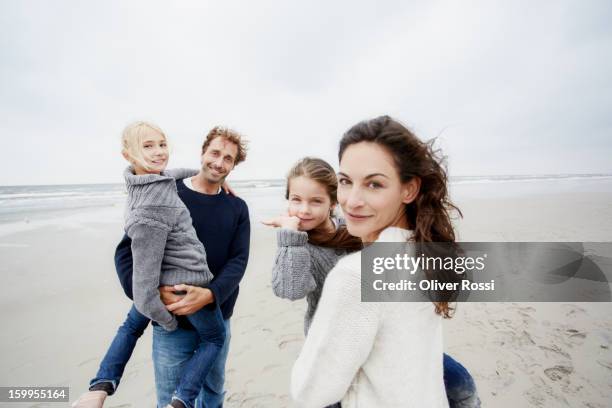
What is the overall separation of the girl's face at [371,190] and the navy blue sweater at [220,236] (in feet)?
4.04

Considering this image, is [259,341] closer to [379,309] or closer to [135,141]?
[135,141]

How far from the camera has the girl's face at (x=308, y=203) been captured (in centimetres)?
205

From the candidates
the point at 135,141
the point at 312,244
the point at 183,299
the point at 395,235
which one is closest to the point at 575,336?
the point at 312,244

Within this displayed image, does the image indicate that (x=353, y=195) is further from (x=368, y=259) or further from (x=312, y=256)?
(x=312, y=256)

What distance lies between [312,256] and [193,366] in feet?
3.90

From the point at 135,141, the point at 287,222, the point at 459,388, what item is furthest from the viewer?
the point at 135,141

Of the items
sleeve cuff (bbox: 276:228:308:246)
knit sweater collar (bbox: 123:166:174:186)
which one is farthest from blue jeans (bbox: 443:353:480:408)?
knit sweater collar (bbox: 123:166:174:186)

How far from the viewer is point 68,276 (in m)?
6.04

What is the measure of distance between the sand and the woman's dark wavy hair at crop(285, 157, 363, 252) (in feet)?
6.93

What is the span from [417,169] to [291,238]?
2.82ft

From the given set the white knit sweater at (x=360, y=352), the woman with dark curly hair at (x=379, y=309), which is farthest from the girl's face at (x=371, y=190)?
the white knit sweater at (x=360, y=352)

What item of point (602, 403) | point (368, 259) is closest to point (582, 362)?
point (602, 403)

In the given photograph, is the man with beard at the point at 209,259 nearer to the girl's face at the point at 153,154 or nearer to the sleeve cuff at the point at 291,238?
the girl's face at the point at 153,154

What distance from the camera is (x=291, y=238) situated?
1.82 m
